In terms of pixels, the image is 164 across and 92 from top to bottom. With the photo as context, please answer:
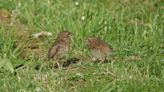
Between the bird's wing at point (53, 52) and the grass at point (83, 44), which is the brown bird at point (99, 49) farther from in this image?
the bird's wing at point (53, 52)

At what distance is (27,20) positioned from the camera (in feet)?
35.0

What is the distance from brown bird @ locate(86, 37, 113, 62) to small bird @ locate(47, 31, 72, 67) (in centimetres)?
31

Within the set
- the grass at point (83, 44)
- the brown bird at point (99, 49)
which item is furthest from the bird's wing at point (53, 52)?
the brown bird at point (99, 49)

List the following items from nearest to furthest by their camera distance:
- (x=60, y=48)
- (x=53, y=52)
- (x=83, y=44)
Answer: (x=53, y=52) → (x=60, y=48) → (x=83, y=44)

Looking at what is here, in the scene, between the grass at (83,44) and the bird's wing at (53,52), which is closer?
the grass at (83,44)

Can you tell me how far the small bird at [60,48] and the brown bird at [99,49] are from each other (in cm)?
31

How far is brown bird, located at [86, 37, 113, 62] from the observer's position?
28.2ft

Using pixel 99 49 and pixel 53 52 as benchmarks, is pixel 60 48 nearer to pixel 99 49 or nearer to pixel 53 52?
pixel 53 52

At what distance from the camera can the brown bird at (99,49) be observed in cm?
860

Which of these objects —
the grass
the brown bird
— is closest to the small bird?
the grass

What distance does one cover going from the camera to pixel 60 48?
8562 millimetres

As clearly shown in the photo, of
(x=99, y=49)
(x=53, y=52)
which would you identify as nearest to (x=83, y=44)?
(x=99, y=49)

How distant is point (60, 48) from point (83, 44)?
1060 millimetres

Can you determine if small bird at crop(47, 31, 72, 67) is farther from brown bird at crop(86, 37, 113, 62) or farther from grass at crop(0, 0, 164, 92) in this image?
brown bird at crop(86, 37, 113, 62)
